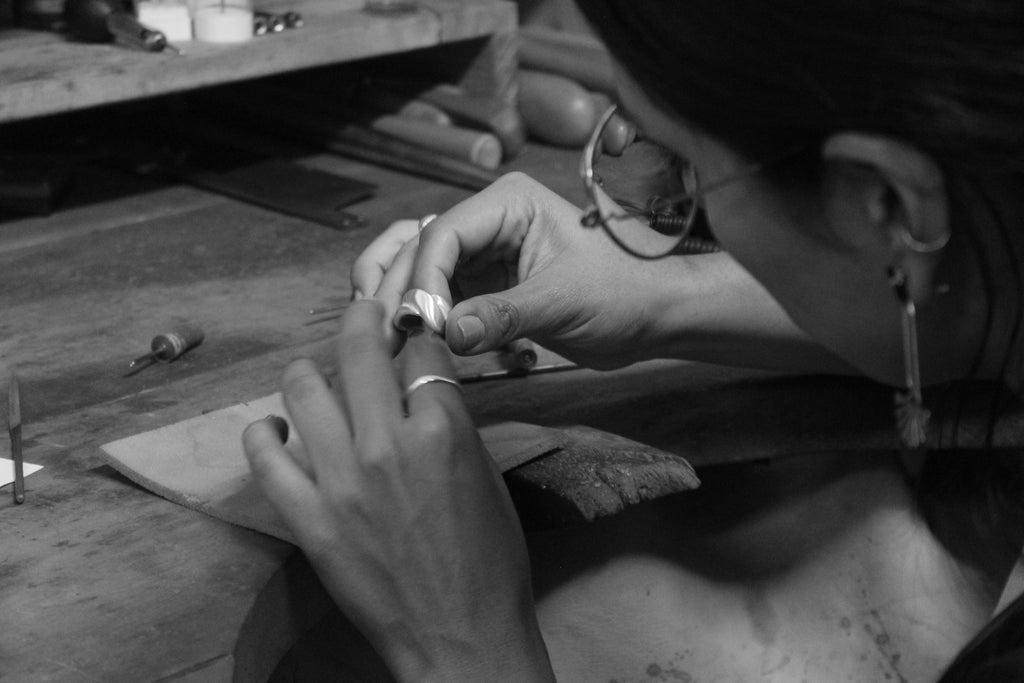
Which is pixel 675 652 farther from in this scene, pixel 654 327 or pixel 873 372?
pixel 873 372

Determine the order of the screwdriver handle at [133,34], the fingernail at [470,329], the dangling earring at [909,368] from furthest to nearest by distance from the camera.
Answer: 1. the screwdriver handle at [133,34]
2. the fingernail at [470,329]
3. the dangling earring at [909,368]

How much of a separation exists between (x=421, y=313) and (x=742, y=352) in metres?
0.40

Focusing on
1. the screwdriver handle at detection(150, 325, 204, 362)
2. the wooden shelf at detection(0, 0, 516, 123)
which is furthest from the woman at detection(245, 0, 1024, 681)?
the wooden shelf at detection(0, 0, 516, 123)

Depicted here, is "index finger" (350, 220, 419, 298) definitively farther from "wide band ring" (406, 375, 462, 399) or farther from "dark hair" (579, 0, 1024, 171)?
"dark hair" (579, 0, 1024, 171)

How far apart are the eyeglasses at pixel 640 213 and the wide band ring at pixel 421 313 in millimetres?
170

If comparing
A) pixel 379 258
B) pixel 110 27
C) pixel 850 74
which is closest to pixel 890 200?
pixel 850 74

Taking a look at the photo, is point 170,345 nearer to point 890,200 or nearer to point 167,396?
point 167,396

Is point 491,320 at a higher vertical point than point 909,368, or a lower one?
lower

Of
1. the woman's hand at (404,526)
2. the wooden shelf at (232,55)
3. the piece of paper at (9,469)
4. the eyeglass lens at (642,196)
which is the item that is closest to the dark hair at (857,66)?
the eyeglass lens at (642,196)

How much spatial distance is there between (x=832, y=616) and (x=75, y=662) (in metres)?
0.77

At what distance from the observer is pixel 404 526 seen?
2.91 feet

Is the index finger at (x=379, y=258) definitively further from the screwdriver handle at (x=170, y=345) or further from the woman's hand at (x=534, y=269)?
the screwdriver handle at (x=170, y=345)

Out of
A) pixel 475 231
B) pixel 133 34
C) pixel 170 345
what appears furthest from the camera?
pixel 133 34

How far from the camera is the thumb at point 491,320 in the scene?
1028 millimetres
